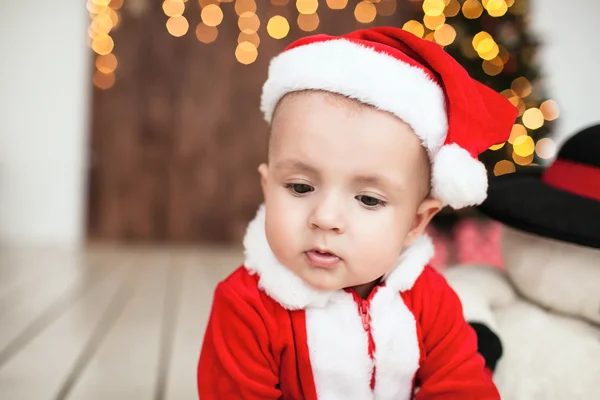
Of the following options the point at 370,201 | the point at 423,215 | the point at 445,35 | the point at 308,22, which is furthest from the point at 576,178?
the point at 308,22

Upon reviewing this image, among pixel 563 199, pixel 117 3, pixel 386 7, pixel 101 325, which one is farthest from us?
pixel 386 7

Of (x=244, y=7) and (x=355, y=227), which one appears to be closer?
(x=355, y=227)

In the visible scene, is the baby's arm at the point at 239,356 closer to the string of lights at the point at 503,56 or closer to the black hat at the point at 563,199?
the black hat at the point at 563,199

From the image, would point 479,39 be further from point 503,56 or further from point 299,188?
point 299,188

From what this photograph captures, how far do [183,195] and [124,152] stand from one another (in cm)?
40

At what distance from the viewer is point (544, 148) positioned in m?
2.46

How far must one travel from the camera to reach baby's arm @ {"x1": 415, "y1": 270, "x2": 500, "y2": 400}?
0.82 m

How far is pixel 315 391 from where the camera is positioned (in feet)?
2.64

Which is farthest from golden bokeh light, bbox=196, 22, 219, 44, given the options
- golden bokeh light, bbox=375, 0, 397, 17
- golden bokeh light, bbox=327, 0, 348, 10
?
golden bokeh light, bbox=375, 0, 397, 17

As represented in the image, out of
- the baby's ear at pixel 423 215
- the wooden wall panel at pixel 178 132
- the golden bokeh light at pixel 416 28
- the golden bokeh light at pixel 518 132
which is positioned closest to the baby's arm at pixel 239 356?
the baby's ear at pixel 423 215

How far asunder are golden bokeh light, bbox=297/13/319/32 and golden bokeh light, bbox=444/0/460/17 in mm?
921

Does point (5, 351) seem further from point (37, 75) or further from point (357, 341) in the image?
point (37, 75)

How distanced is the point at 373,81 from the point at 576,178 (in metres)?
0.47

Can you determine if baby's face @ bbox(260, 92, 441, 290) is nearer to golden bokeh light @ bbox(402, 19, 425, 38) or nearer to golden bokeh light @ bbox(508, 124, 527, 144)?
golden bokeh light @ bbox(508, 124, 527, 144)
